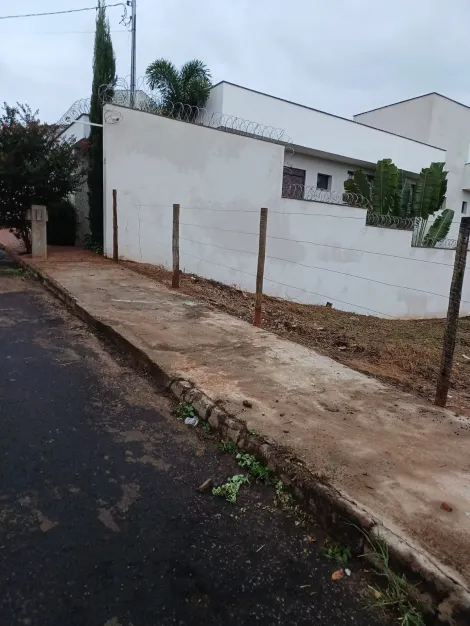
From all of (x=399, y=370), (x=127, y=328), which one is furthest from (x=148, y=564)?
(x=399, y=370)

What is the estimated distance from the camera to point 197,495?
2283 millimetres

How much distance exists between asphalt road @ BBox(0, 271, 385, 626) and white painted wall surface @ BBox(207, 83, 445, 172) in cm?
1477

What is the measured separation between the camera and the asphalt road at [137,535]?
1618 mm

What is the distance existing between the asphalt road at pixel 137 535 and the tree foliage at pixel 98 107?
10311 millimetres

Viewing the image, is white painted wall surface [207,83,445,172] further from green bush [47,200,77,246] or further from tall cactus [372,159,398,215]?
green bush [47,200,77,246]

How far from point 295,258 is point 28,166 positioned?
759 cm

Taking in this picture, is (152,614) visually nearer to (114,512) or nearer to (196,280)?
(114,512)

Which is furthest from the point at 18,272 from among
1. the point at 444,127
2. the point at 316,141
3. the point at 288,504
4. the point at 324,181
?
the point at 444,127

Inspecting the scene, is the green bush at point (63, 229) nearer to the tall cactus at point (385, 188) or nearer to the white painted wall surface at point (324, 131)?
the white painted wall surface at point (324, 131)

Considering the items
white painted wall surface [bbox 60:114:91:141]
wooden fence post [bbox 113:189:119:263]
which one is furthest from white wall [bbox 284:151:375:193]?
wooden fence post [bbox 113:189:119:263]

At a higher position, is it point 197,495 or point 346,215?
point 346,215

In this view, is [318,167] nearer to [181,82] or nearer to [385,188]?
[385,188]

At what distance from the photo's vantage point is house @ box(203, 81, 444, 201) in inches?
617

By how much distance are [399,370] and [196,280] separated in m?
6.39
